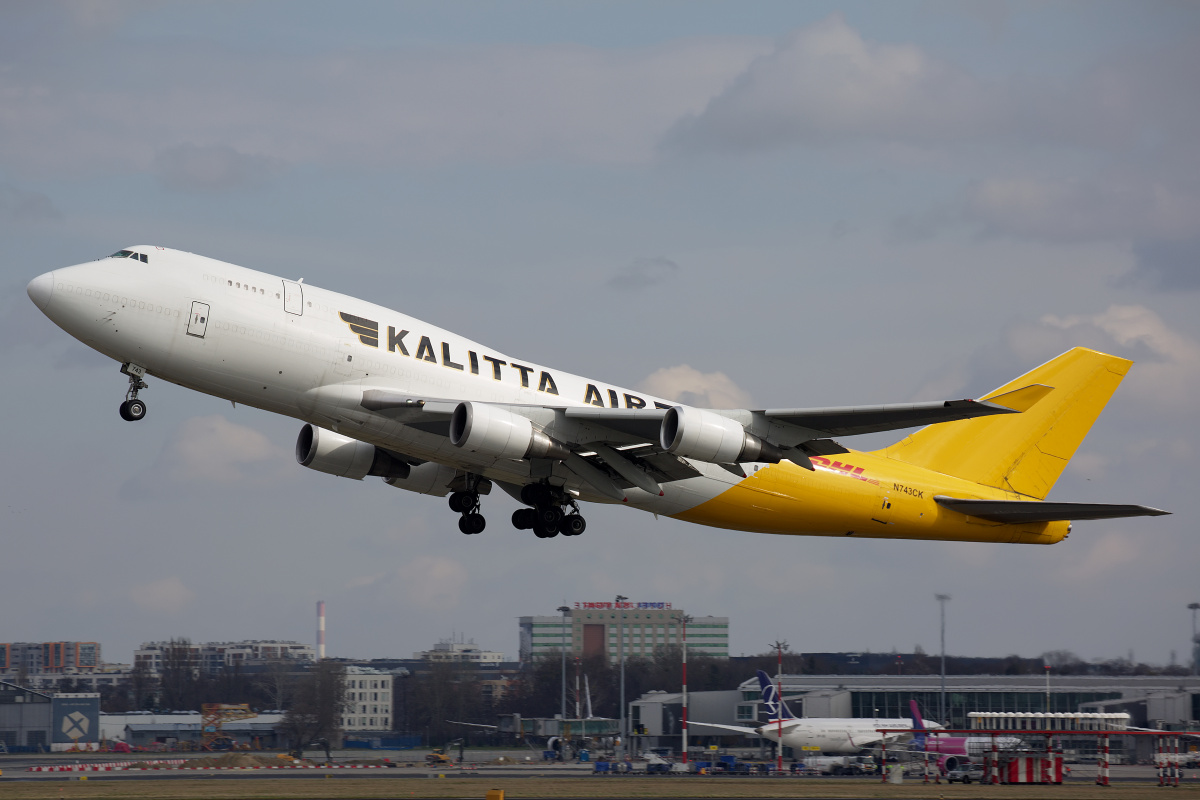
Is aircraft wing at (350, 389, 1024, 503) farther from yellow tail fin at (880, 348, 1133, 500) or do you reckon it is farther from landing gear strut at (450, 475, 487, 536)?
yellow tail fin at (880, 348, 1133, 500)

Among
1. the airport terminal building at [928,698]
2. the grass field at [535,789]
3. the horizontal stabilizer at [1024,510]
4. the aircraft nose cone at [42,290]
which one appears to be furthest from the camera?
the airport terminal building at [928,698]

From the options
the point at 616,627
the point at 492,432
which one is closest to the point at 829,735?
the point at 492,432

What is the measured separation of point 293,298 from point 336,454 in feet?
20.1

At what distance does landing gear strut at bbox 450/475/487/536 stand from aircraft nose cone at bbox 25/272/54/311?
12.4 m

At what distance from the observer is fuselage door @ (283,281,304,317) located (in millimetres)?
29047

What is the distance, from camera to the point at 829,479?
118 feet

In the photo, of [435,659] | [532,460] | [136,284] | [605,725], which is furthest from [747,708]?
[136,284]

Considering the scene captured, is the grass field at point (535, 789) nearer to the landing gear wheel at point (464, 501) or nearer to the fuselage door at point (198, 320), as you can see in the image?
the landing gear wheel at point (464, 501)

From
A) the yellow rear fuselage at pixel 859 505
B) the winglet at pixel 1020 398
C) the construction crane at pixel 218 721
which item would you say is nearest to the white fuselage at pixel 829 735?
the yellow rear fuselage at pixel 859 505

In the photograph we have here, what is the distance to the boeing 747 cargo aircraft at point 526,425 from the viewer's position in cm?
2819

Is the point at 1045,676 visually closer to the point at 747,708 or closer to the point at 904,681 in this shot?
the point at 904,681

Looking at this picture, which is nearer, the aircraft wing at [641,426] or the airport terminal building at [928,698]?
the aircraft wing at [641,426]

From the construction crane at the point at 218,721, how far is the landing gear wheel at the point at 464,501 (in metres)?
54.5

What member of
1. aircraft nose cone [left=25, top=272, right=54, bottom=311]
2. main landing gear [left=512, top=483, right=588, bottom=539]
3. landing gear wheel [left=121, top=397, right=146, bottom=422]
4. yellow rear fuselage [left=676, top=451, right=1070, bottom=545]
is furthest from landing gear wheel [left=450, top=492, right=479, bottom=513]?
aircraft nose cone [left=25, top=272, right=54, bottom=311]
